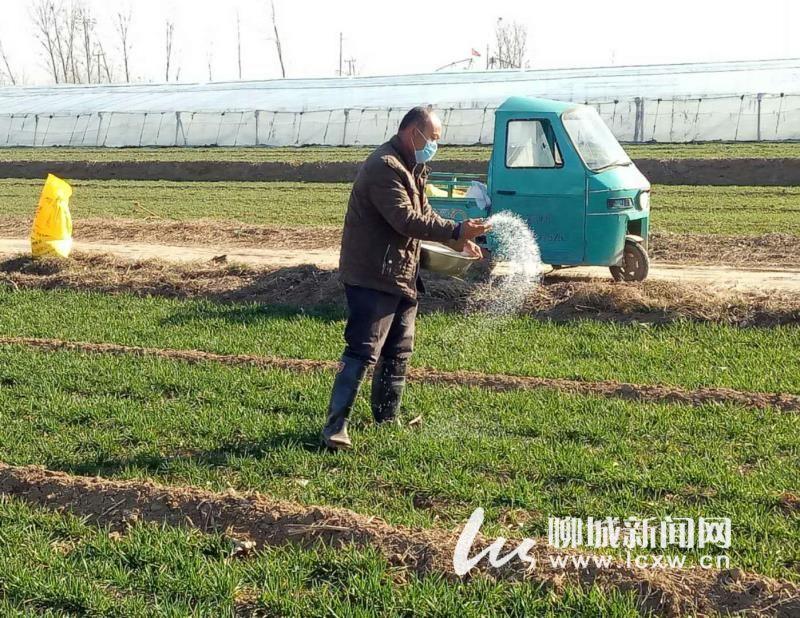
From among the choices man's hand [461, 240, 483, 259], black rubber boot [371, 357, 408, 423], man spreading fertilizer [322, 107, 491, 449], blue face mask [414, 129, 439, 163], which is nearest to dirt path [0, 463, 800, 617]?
man spreading fertilizer [322, 107, 491, 449]

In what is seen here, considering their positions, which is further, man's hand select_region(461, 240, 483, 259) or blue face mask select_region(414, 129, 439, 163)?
man's hand select_region(461, 240, 483, 259)

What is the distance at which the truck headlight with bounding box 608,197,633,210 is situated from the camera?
992cm

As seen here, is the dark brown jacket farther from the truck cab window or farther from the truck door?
the truck cab window

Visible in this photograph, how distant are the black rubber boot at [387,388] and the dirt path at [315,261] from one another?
541cm

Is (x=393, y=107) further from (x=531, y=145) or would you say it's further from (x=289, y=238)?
(x=531, y=145)

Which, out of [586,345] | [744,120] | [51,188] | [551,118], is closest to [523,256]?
[551,118]

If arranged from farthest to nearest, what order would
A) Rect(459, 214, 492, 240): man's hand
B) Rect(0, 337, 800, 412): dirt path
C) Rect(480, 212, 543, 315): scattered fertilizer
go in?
Rect(480, 212, 543, 315): scattered fertilizer < Rect(0, 337, 800, 412): dirt path < Rect(459, 214, 492, 240): man's hand

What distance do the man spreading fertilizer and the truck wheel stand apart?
5.13 metres

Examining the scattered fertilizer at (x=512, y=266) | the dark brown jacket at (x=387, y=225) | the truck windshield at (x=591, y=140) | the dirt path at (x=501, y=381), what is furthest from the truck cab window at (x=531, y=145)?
the dark brown jacket at (x=387, y=225)

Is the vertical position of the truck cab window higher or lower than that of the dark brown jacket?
higher

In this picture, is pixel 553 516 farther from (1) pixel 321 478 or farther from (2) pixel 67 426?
(2) pixel 67 426

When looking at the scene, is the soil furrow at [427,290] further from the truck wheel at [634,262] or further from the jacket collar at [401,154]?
the jacket collar at [401,154]

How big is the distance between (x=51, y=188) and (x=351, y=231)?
8481 millimetres

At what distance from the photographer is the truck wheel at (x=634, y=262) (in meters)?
10.5
